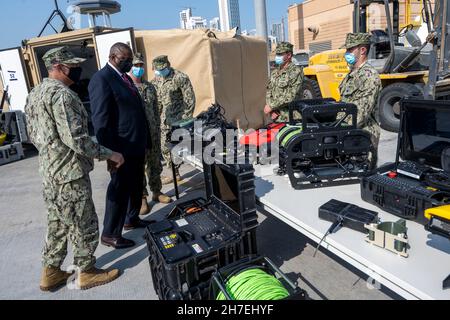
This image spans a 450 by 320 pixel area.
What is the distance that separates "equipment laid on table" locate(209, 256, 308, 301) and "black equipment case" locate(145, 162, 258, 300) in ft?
0.55

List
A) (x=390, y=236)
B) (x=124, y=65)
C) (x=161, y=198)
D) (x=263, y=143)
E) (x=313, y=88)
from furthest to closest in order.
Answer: (x=313, y=88), (x=161, y=198), (x=124, y=65), (x=263, y=143), (x=390, y=236)

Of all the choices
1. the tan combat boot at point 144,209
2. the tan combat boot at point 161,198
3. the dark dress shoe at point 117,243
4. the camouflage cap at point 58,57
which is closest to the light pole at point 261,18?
the tan combat boot at point 161,198

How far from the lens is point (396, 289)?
1.38 meters

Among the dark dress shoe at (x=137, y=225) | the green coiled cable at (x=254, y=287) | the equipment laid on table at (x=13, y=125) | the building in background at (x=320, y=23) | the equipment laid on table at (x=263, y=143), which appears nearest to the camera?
the green coiled cable at (x=254, y=287)

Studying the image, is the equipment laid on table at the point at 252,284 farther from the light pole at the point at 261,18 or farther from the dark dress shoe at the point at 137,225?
the light pole at the point at 261,18

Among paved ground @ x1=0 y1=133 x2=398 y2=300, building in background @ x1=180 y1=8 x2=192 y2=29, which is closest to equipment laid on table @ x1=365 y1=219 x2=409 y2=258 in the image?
paved ground @ x1=0 y1=133 x2=398 y2=300

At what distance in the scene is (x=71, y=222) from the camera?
2.44 metres

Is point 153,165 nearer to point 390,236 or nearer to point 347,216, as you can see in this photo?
point 347,216

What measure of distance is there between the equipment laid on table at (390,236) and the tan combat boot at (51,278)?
228 centimetres

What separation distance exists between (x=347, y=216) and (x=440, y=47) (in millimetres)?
4742

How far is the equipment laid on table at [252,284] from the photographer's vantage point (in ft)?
5.52

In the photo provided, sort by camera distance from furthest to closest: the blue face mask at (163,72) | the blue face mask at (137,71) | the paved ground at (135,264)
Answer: the blue face mask at (163,72), the blue face mask at (137,71), the paved ground at (135,264)

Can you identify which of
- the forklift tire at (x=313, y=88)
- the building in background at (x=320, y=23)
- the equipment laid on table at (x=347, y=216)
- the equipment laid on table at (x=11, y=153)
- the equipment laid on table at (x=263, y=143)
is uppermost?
the building in background at (x=320, y=23)

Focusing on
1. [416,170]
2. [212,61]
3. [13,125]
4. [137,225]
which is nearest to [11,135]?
[13,125]
